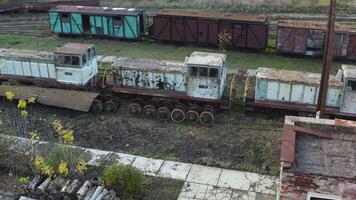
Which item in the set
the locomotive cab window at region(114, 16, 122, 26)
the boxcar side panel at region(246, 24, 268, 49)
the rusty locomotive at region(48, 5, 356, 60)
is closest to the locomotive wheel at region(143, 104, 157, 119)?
the rusty locomotive at region(48, 5, 356, 60)

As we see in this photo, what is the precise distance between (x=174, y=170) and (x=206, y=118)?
4.16 m

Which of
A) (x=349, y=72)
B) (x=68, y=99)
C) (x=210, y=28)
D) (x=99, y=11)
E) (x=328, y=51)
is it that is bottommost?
(x=68, y=99)

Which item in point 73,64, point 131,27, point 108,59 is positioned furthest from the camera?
point 131,27

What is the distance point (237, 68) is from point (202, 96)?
7.09 m

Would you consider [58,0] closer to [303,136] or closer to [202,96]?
[202,96]

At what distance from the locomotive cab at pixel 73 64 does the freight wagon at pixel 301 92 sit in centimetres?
835

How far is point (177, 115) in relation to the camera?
72.6 feet

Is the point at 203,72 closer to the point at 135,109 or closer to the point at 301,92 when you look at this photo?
the point at 135,109

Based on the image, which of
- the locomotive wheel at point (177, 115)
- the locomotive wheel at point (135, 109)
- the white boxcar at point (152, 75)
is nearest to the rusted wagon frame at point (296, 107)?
the locomotive wheel at point (177, 115)

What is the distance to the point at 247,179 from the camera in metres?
17.9

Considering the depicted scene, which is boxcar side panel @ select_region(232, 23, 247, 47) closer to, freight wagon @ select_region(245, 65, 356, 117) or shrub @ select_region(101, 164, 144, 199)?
freight wagon @ select_region(245, 65, 356, 117)

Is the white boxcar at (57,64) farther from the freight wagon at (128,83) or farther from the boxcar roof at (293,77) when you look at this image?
the boxcar roof at (293,77)

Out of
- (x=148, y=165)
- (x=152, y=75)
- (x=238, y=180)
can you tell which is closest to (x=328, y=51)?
(x=238, y=180)

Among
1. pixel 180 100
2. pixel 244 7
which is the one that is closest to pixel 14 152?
pixel 180 100
